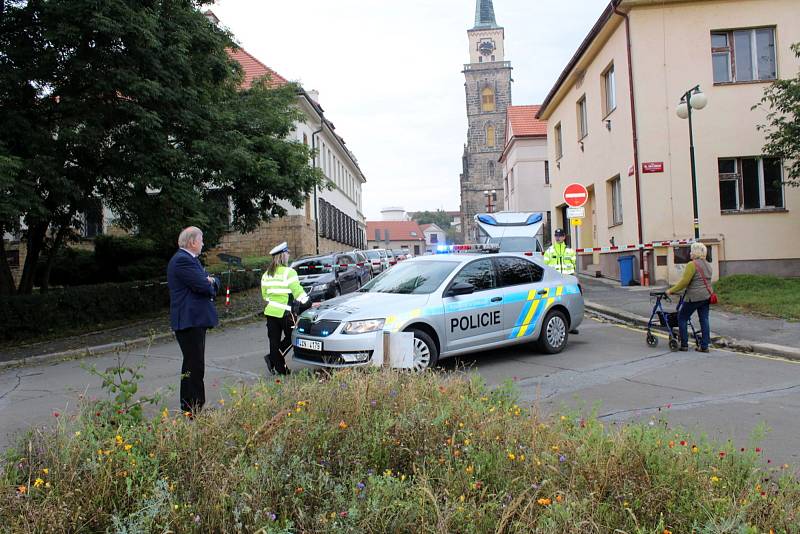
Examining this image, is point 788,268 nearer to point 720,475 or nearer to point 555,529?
point 720,475

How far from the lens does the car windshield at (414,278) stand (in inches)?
340

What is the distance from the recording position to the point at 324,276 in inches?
680

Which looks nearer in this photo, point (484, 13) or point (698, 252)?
point (698, 252)

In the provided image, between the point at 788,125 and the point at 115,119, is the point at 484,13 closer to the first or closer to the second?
the point at 788,125

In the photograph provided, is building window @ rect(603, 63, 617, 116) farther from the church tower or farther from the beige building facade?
the church tower

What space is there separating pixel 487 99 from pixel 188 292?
287 ft

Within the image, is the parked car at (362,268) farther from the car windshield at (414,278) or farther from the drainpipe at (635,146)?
the car windshield at (414,278)

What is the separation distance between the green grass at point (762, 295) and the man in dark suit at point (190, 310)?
35.7 feet

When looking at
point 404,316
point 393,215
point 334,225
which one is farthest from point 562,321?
point 393,215

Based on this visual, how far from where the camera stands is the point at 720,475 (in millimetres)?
3459

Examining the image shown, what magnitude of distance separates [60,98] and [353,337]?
30.1 ft

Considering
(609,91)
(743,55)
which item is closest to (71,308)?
(609,91)

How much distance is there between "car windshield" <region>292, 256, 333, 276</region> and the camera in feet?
57.5

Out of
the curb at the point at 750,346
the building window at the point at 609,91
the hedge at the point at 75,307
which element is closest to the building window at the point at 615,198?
the building window at the point at 609,91
